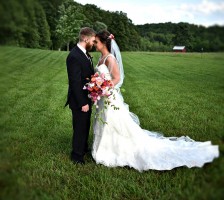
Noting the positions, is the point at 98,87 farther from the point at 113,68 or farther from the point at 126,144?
the point at 126,144

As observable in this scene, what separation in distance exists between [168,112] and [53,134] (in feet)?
13.8

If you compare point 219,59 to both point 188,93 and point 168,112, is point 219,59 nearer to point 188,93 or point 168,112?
point 168,112

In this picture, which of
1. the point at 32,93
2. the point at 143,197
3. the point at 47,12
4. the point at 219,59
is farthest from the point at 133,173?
the point at 32,93

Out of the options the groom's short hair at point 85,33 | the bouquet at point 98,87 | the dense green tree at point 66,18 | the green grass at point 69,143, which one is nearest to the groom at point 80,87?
the groom's short hair at point 85,33

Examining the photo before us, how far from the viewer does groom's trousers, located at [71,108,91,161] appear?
6.32m

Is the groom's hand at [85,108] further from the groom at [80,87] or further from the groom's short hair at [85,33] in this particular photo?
the groom's short hair at [85,33]

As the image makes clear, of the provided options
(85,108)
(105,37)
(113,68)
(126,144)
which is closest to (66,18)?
(105,37)

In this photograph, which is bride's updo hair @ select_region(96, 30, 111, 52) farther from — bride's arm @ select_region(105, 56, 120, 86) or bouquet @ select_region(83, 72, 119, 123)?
bouquet @ select_region(83, 72, 119, 123)

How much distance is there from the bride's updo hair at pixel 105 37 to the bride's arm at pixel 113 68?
267 millimetres

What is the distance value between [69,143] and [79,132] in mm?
1154

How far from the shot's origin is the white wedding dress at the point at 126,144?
5898mm

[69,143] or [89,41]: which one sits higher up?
[89,41]

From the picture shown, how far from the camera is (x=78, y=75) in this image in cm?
599

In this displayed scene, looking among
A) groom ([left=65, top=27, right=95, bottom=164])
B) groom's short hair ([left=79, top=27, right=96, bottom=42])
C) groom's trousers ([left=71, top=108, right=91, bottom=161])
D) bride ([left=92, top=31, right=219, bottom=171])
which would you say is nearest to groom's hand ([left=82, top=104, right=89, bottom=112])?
groom ([left=65, top=27, right=95, bottom=164])
